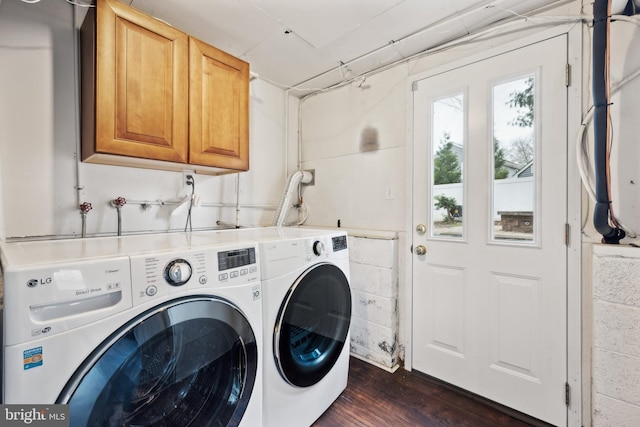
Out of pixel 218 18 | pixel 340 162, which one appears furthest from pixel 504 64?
pixel 218 18

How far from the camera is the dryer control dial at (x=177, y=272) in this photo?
0.85 metres

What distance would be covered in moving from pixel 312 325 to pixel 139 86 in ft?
4.87

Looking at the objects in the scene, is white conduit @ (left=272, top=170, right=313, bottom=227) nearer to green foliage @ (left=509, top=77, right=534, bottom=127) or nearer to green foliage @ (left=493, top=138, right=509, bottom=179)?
green foliage @ (left=493, top=138, right=509, bottom=179)

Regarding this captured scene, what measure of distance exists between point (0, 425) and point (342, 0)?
2.07m

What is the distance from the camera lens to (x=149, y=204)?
5.74 feet

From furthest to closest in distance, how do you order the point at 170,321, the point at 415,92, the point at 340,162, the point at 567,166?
the point at 340,162
the point at 415,92
the point at 567,166
the point at 170,321

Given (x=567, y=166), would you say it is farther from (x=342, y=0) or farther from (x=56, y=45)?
(x=56, y=45)

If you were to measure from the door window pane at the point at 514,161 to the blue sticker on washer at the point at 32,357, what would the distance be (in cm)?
199

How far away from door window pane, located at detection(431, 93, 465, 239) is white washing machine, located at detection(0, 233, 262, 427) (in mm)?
1314

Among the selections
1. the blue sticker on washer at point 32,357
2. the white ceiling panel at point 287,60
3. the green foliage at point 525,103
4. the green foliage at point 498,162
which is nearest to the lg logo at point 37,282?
the blue sticker on washer at point 32,357

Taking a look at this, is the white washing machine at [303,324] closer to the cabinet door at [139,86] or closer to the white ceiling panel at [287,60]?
the cabinet door at [139,86]

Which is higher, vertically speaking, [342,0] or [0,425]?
[342,0]

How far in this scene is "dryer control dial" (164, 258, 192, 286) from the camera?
853 mm

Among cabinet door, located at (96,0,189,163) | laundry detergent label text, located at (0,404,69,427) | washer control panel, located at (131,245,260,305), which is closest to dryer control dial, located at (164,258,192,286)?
washer control panel, located at (131,245,260,305)
